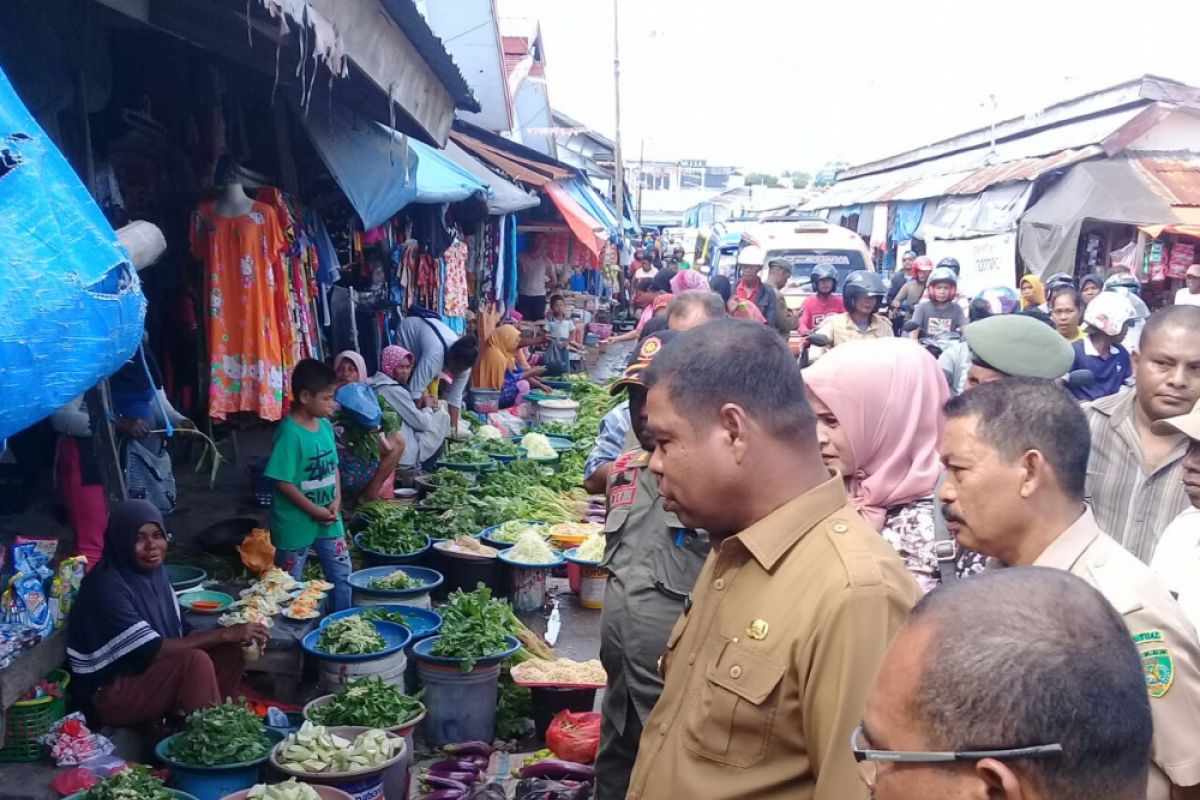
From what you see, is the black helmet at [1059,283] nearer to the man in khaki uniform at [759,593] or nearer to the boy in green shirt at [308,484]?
the boy in green shirt at [308,484]

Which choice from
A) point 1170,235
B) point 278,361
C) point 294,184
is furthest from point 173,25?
point 1170,235

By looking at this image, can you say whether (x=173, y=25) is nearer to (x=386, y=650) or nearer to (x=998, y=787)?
(x=386, y=650)

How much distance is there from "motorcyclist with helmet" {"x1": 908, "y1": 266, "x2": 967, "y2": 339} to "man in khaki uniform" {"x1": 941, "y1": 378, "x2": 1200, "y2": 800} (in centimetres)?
811

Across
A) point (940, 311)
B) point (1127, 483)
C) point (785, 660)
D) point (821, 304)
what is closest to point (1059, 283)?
point (940, 311)

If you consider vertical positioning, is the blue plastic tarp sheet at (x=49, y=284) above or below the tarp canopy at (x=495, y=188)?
below

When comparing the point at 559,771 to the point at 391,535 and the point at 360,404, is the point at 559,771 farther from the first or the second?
the point at 360,404

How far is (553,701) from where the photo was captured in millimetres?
5688

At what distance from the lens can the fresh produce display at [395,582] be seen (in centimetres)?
660

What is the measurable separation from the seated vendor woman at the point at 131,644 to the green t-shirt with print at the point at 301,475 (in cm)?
118

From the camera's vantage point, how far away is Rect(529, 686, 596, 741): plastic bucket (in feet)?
18.5

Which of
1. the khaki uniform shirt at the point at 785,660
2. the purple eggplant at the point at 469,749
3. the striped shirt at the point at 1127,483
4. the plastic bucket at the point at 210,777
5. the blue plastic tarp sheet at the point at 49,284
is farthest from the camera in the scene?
the purple eggplant at the point at 469,749

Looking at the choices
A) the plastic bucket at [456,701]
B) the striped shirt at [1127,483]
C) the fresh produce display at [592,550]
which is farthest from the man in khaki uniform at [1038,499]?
the fresh produce display at [592,550]

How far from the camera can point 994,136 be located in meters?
22.3

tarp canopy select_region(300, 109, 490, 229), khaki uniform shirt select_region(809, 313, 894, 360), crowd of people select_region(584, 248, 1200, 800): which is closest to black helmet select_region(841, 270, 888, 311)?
khaki uniform shirt select_region(809, 313, 894, 360)
